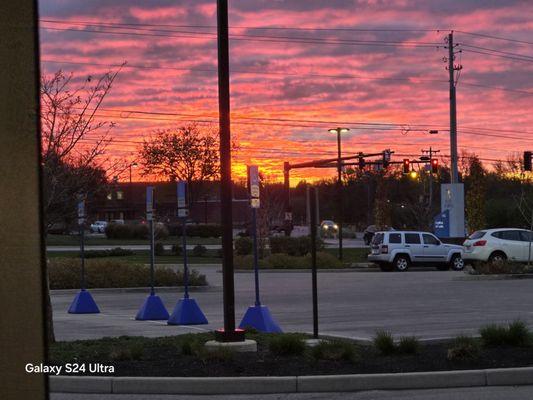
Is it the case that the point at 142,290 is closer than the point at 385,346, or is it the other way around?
the point at 385,346

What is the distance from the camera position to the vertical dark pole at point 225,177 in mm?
10367

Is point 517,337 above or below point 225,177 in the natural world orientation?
below

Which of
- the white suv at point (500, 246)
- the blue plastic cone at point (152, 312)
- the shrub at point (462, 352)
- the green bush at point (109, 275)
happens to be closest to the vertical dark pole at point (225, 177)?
the shrub at point (462, 352)

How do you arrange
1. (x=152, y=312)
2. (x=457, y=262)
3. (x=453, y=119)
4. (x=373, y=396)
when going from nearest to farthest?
(x=373, y=396)
(x=152, y=312)
(x=457, y=262)
(x=453, y=119)

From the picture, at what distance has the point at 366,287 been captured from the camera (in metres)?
25.8

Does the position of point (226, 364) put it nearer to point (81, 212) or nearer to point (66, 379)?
point (66, 379)

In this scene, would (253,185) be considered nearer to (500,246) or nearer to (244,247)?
(500,246)

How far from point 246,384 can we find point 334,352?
4.92 feet

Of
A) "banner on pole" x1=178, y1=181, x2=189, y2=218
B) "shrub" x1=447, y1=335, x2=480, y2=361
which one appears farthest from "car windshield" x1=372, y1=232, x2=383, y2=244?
"shrub" x1=447, y1=335, x2=480, y2=361

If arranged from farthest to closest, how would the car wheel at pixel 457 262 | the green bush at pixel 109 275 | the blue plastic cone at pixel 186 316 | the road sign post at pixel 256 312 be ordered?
the car wheel at pixel 457 262, the green bush at pixel 109 275, the blue plastic cone at pixel 186 316, the road sign post at pixel 256 312

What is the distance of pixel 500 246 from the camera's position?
31.7 m

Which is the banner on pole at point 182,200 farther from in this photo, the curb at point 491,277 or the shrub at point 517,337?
the curb at point 491,277

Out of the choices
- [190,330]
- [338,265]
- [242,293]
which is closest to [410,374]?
[190,330]

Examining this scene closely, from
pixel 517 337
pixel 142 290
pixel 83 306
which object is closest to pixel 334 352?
pixel 517 337
